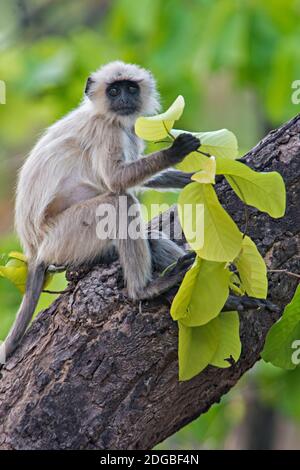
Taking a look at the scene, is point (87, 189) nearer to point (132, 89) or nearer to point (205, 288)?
point (132, 89)

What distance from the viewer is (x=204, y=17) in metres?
8.12

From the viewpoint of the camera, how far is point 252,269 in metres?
3.66

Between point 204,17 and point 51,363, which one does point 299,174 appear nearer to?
point 51,363

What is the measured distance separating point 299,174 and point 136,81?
1.71 meters

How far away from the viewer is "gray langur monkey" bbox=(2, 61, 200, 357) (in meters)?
4.49

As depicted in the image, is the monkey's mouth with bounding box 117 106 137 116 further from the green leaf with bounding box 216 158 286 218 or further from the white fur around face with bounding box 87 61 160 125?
the green leaf with bounding box 216 158 286 218

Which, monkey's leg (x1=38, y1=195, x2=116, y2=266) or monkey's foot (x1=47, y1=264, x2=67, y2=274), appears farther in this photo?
monkey's foot (x1=47, y1=264, x2=67, y2=274)

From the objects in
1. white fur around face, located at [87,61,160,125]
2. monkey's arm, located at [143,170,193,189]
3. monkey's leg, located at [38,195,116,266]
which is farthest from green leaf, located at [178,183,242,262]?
white fur around face, located at [87,61,160,125]

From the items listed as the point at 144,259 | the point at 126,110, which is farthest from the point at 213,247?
the point at 126,110

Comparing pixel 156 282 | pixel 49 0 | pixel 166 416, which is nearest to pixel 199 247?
pixel 156 282

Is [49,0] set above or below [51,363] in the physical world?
above

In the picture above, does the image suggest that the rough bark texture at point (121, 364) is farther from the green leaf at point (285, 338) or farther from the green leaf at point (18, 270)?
the green leaf at point (18, 270)

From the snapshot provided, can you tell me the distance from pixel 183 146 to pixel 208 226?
20.3 inches

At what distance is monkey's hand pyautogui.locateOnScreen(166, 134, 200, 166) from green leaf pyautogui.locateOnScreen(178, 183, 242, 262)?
34cm
